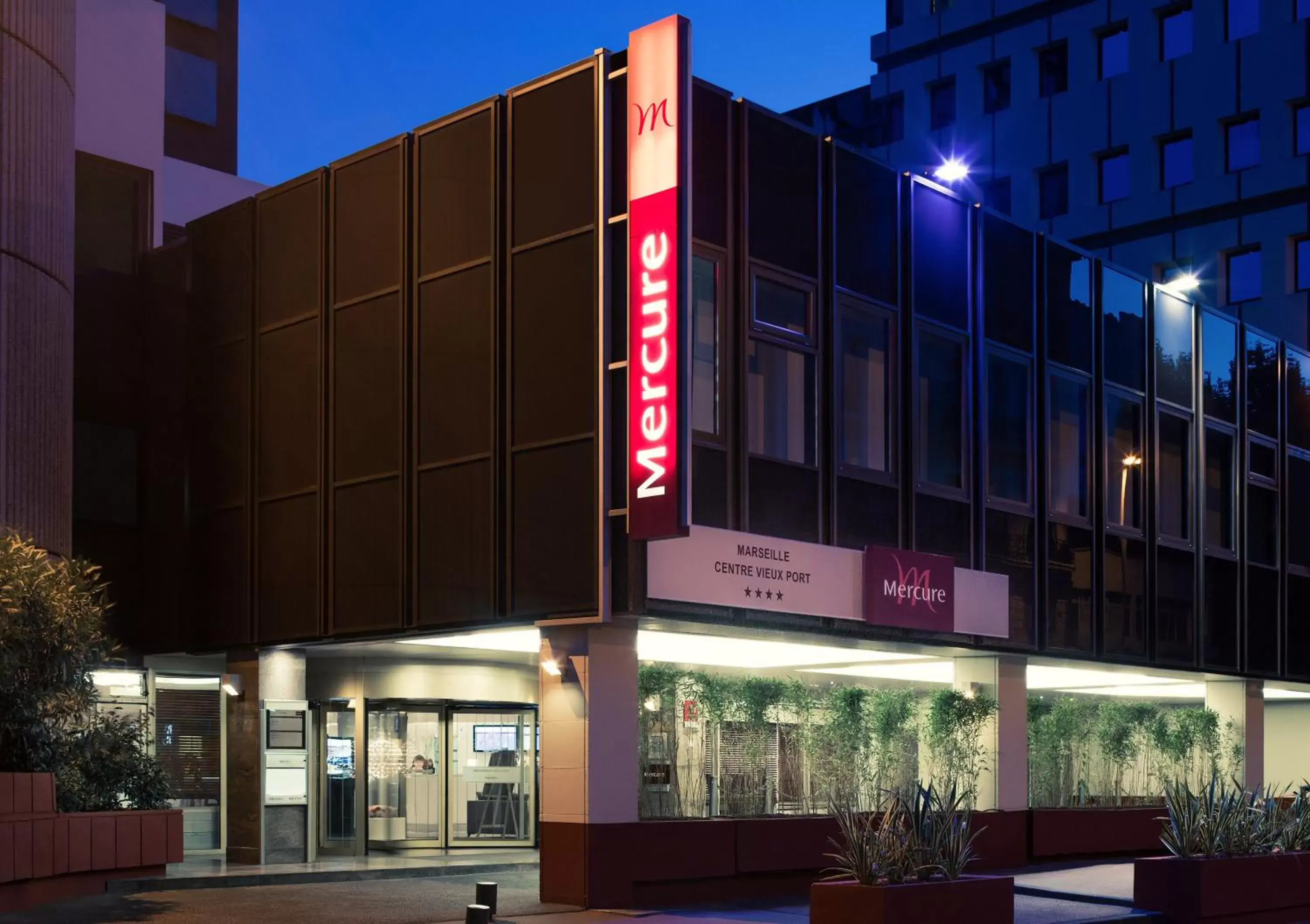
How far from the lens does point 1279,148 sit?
53469 mm

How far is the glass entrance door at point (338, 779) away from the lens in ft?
92.0

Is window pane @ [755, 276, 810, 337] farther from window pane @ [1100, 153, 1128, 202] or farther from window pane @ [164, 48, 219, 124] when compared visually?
window pane @ [1100, 153, 1128, 202]

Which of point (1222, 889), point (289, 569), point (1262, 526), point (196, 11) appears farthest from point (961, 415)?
point (196, 11)

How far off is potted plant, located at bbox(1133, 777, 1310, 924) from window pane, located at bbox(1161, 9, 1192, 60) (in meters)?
39.8

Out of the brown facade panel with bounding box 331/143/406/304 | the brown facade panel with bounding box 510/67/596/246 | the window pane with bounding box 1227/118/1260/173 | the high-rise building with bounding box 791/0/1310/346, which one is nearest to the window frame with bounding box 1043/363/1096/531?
the brown facade panel with bounding box 510/67/596/246

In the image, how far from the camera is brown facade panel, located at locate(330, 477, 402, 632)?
24.0m

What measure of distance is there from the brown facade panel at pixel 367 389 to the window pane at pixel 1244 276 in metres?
37.1

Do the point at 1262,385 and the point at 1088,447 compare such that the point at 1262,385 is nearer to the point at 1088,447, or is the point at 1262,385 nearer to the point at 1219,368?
the point at 1219,368

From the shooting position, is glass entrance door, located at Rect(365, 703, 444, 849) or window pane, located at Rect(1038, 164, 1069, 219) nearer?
glass entrance door, located at Rect(365, 703, 444, 849)

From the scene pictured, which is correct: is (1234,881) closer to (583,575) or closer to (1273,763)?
(583,575)

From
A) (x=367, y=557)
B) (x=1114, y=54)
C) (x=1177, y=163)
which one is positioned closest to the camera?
(x=367, y=557)

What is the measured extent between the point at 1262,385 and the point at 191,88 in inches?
1081

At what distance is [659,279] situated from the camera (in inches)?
795

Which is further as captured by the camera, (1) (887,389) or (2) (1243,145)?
(2) (1243,145)
